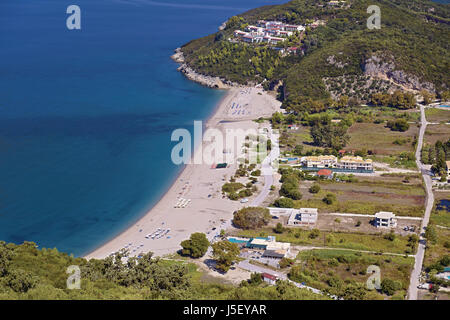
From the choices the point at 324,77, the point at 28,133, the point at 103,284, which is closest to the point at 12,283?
the point at 103,284

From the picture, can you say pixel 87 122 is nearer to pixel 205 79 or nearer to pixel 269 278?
pixel 205 79

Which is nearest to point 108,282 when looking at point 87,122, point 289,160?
point 289,160

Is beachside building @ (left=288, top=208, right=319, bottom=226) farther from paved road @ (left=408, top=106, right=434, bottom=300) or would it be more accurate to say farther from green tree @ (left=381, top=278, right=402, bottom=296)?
green tree @ (left=381, top=278, right=402, bottom=296)

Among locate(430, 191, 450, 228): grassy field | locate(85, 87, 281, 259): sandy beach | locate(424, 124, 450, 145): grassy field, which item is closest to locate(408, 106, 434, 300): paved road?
locate(430, 191, 450, 228): grassy field

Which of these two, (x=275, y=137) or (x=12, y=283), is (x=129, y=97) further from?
(x=12, y=283)

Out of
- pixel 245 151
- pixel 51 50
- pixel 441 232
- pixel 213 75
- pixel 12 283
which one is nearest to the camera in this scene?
pixel 12 283

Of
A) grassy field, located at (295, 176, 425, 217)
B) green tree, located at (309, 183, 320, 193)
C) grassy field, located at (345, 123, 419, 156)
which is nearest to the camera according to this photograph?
grassy field, located at (295, 176, 425, 217)
